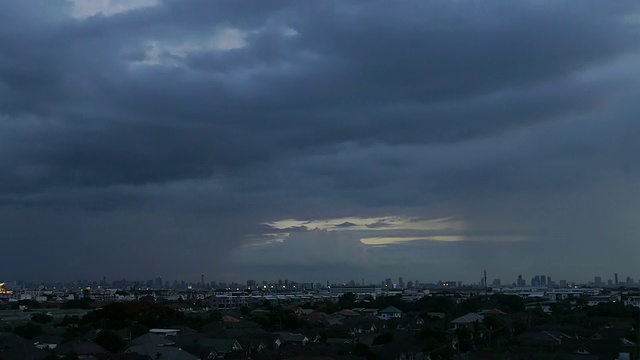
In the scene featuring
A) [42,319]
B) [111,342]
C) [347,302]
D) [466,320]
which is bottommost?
[111,342]

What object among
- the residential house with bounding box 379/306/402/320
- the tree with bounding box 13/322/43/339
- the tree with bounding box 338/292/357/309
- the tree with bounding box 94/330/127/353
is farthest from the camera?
the tree with bounding box 338/292/357/309

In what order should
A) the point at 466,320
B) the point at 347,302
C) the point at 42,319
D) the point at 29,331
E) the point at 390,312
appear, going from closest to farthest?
the point at 29,331 → the point at 466,320 → the point at 42,319 → the point at 390,312 → the point at 347,302

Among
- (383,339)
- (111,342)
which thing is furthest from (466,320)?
(111,342)

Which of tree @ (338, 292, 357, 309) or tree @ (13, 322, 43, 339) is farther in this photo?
tree @ (338, 292, 357, 309)

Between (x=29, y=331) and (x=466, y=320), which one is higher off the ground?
(x=466, y=320)

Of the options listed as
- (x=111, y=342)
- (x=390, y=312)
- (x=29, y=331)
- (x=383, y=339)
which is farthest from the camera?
(x=390, y=312)

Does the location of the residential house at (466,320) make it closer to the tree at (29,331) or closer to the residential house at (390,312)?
the residential house at (390,312)

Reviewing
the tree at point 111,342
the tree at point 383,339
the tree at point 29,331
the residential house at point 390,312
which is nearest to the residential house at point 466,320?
the tree at point 383,339

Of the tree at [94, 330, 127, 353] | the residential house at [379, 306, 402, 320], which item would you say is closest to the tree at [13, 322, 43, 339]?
the tree at [94, 330, 127, 353]

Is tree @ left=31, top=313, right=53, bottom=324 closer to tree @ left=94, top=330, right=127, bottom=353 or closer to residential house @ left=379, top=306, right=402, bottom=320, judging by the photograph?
tree @ left=94, top=330, right=127, bottom=353

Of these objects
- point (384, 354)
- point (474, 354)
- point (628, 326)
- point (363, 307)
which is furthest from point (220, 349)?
point (363, 307)

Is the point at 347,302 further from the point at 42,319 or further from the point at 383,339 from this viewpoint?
the point at 383,339
